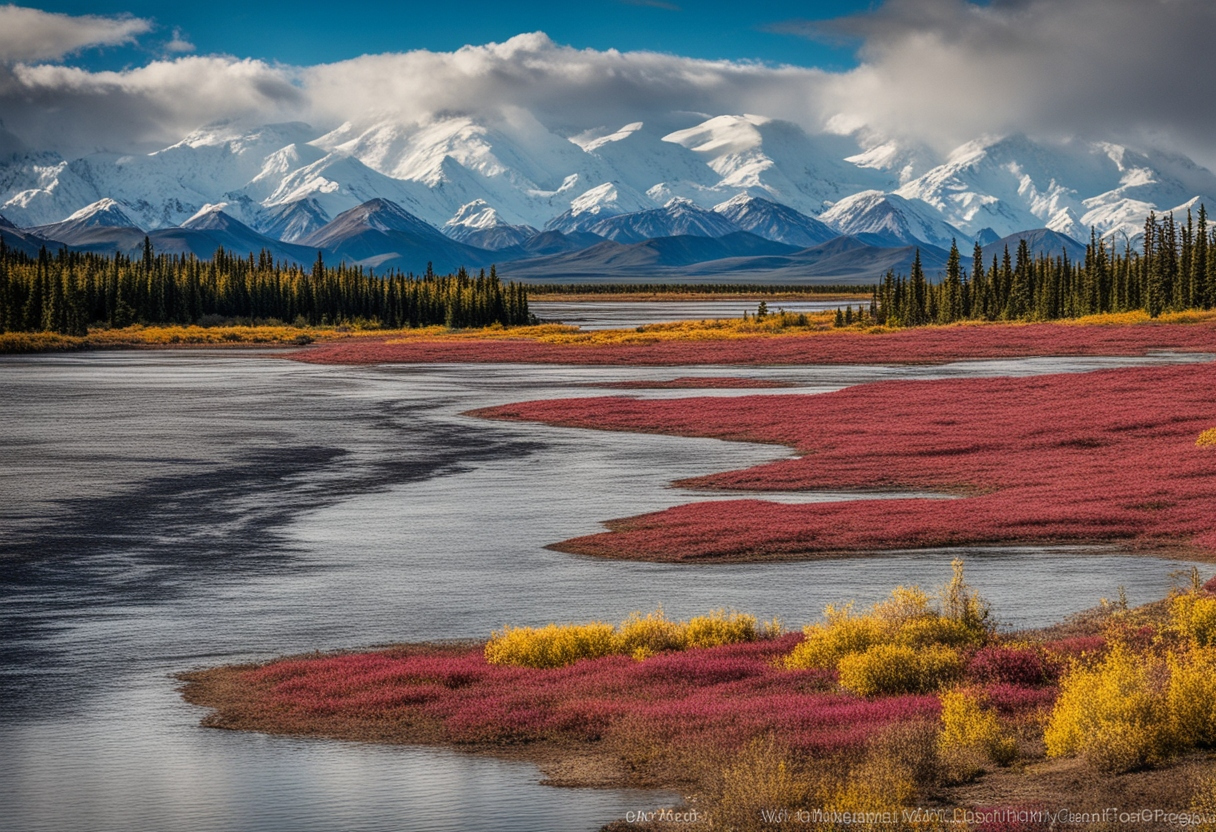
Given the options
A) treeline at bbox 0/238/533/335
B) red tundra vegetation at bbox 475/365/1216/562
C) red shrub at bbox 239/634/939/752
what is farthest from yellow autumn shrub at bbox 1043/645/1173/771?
treeline at bbox 0/238/533/335

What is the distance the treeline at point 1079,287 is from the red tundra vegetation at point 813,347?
16510mm

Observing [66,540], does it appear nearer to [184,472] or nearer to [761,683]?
[184,472]

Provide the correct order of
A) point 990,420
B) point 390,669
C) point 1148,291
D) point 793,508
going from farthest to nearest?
point 1148,291, point 990,420, point 793,508, point 390,669

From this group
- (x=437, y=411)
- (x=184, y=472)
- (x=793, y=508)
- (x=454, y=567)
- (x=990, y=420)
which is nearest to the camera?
(x=454, y=567)

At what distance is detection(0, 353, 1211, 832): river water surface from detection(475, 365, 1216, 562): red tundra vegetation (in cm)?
179

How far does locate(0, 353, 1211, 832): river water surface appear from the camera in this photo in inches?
533

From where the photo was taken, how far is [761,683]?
1655 cm

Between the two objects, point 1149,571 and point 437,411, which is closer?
point 1149,571

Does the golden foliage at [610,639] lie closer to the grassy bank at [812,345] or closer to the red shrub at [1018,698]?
the red shrub at [1018,698]

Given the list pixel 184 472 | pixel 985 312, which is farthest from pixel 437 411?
pixel 985 312

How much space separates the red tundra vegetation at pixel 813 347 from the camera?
3971 inches

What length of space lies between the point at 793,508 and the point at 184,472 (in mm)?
19966

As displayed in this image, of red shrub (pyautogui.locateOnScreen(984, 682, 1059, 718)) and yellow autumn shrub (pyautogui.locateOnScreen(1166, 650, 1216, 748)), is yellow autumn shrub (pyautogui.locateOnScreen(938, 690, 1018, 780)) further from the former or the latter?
yellow autumn shrub (pyautogui.locateOnScreen(1166, 650, 1216, 748))

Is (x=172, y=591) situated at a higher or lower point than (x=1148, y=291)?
lower
